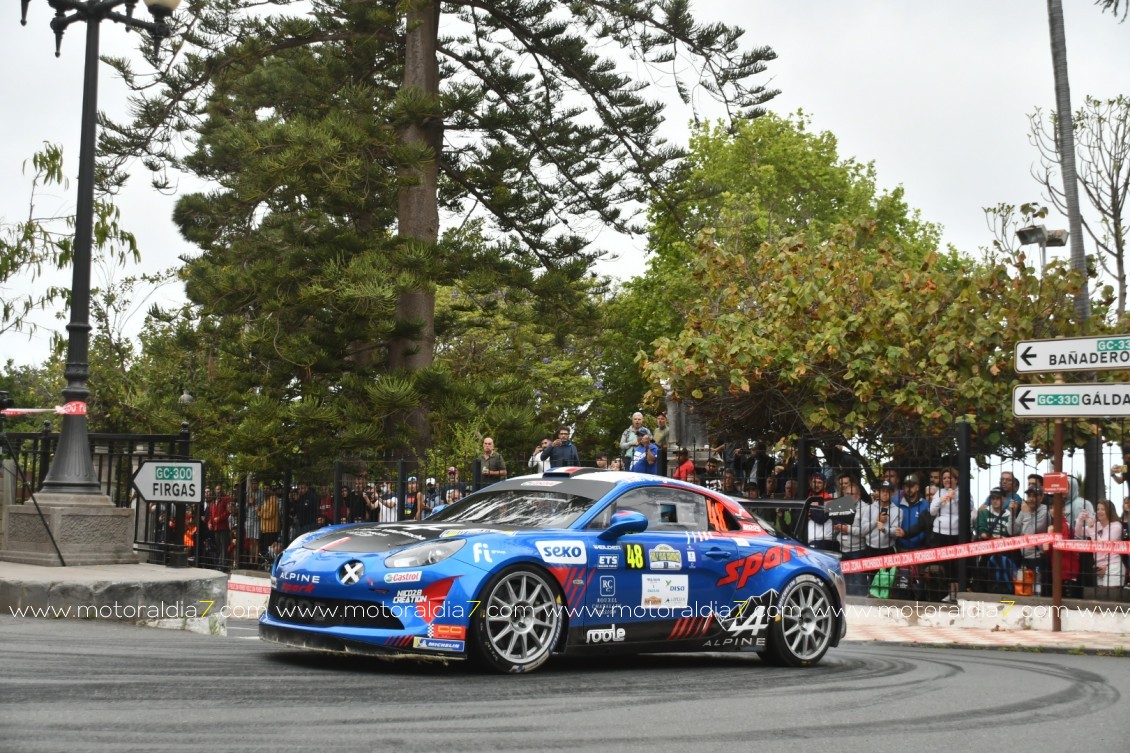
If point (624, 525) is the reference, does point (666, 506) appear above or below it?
above

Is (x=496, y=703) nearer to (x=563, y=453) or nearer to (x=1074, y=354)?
(x=1074, y=354)

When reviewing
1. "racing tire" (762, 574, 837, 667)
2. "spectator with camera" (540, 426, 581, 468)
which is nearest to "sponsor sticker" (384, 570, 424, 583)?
"racing tire" (762, 574, 837, 667)

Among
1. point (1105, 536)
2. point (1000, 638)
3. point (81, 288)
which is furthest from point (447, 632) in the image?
point (1105, 536)

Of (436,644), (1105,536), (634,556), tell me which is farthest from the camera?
(1105,536)

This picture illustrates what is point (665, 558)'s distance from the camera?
33.6 ft

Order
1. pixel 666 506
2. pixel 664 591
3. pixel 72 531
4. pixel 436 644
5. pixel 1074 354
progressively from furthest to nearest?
pixel 1074 354 → pixel 72 531 → pixel 666 506 → pixel 664 591 → pixel 436 644

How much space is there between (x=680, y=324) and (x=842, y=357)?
39408 mm

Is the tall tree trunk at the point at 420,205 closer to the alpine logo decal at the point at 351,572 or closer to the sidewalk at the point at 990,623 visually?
the sidewalk at the point at 990,623

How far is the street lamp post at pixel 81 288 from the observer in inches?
518

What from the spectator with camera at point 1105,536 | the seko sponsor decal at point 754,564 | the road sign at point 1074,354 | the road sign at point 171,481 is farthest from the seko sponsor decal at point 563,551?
the spectator with camera at point 1105,536

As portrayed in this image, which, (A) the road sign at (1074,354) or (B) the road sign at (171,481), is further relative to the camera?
(A) the road sign at (1074,354)

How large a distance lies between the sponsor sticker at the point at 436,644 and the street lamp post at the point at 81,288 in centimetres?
567

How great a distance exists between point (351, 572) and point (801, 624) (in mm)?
3960

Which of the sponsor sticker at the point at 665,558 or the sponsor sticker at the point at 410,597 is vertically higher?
the sponsor sticker at the point at 665,558
